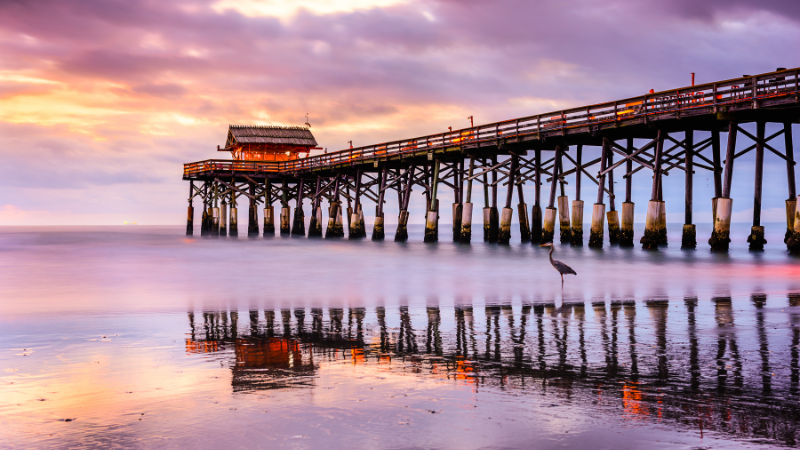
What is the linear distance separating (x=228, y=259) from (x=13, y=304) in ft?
52.7

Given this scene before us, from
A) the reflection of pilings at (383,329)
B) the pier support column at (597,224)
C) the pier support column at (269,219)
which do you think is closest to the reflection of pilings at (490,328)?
the reflection of pilings at (383,329)

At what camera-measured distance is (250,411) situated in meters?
5.35

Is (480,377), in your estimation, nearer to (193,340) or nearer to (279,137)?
(193,340)

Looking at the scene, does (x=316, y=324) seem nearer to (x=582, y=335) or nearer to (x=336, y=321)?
(x=336, y=321)

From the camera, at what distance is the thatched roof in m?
60.7

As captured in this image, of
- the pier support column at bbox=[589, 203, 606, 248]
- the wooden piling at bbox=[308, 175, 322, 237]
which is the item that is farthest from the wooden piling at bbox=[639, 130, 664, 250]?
the wooden piling at bbox=[308, 175, 322, 237]

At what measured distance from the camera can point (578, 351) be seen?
759 centimetres

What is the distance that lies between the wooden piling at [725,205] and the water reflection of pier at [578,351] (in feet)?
40.9

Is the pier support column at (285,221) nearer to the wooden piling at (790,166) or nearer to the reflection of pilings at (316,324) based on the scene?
the wooden piling at (790,166)

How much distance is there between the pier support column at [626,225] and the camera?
89.6ft

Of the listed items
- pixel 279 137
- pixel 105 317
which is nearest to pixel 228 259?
pixel 105 317

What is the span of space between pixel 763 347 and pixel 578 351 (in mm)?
2099

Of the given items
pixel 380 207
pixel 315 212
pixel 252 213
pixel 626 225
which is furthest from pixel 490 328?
pixel 252 213

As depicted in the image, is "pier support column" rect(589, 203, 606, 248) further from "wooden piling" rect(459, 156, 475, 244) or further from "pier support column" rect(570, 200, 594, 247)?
"wooden piling" rect(459, 156, 475, 244)
